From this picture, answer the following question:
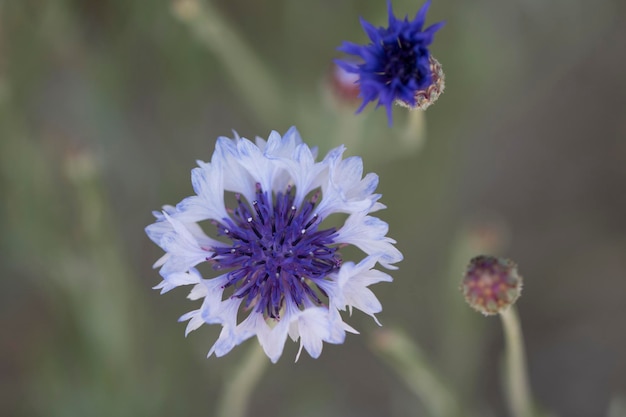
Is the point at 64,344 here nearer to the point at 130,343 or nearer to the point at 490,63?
the point at 130,343

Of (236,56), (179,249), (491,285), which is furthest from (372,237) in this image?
(236,56)

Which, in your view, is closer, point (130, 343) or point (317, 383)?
point (130, 343)

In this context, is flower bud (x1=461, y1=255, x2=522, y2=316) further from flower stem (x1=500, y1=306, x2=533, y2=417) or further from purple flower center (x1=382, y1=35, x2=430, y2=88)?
purple flower center (x1=382, y1=35, x2=430, y2=88)

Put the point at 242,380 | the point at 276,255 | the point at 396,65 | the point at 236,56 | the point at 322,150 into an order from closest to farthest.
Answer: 1. the point at 396,65
2. the point at 276,255
3. the point at 242,380
4. the point at 236,56
5. the point at 322,150

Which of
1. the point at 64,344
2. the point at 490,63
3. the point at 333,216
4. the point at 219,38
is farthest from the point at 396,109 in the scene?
the point at 64,344

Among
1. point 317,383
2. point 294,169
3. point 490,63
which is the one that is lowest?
point 294,169

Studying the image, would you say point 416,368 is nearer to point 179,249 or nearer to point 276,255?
point 276,255

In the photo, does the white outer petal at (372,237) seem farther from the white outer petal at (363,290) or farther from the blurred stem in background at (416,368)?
the blurred stem in background at (416,368)
